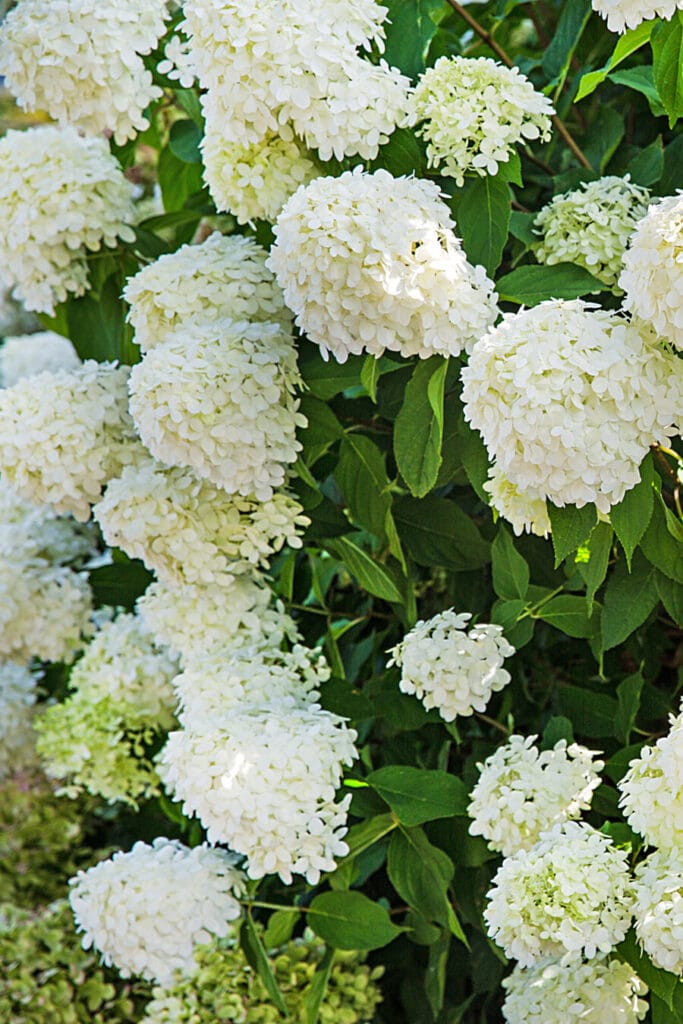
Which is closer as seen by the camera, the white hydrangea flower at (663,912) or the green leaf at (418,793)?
the white hydrangea flower at (663,912)

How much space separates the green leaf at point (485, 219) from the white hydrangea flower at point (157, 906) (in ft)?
1.74

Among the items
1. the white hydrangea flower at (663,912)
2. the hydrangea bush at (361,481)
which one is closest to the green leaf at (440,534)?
the hydrangea bush at (361,481)

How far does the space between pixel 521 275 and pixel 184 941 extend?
58 cm

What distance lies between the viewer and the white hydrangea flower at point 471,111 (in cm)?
82

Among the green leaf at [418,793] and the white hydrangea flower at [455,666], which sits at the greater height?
the white hydrangea flower at [455,666]

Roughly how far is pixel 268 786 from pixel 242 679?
12 centimetres

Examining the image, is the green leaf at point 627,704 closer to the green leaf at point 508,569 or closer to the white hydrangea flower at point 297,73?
the green leaf at point 508,569

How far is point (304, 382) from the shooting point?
934 millimetres

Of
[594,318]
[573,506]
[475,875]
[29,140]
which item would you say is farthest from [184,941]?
[29,140]

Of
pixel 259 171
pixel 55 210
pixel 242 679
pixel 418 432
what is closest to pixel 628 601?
pixel 418 432

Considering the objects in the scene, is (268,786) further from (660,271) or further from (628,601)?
(660,271)

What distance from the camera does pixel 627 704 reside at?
95 centimetres

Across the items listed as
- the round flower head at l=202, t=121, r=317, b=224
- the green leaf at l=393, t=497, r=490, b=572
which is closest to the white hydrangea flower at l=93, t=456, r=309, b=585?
the green leaf at l=393, t=497, r=490, b=572

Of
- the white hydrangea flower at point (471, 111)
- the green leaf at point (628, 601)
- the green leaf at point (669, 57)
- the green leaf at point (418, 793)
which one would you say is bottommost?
the green leaf at point (418, 793)
